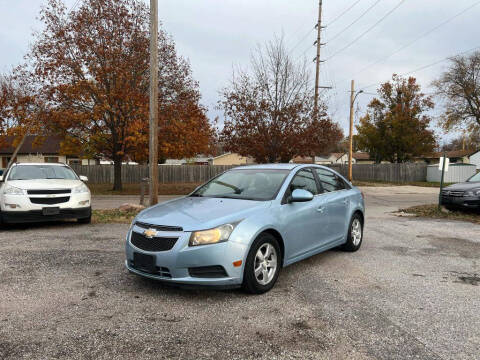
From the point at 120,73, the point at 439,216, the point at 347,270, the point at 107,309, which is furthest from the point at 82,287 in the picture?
the point at 120,73

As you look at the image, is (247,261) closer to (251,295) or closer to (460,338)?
(251,295)

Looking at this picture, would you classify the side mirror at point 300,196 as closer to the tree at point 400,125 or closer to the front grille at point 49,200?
the front grille at point 49,200

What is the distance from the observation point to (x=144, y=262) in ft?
13.1

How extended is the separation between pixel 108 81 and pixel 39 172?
449 inches

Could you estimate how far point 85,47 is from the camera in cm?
1841

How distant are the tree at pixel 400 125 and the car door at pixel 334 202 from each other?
38.0m

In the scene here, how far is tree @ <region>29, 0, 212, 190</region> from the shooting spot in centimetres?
1825

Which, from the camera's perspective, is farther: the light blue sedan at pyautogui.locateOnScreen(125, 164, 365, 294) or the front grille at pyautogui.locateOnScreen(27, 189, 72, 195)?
the front grille at pyautogui.locateOnScreen(27, 189, 72, 195)

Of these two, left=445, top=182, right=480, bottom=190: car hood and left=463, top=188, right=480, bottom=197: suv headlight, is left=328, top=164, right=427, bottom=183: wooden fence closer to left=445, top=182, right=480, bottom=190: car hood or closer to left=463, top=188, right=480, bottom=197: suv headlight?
left=445, top=182, right=480, bottom=190: car hood

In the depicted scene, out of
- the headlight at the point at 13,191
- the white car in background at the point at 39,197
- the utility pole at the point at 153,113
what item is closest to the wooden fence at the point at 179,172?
the utility pole at the point at 153,113

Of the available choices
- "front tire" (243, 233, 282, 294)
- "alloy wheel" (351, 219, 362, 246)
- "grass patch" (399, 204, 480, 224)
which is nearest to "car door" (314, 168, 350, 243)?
"alloy wheel" (351, 219, 362, 246)

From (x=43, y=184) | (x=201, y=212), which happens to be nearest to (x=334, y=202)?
(x=201, y=212)

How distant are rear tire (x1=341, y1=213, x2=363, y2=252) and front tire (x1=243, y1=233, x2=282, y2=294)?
2247mm

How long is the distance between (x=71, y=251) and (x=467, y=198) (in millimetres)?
10601
